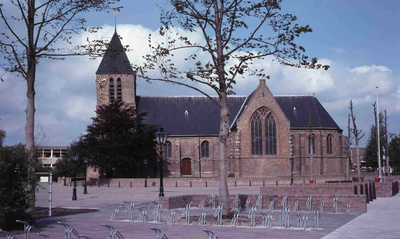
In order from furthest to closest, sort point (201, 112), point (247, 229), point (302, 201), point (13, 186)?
point (201, 112)
point (302, 201)
point (247, 229)
point (13, 186)

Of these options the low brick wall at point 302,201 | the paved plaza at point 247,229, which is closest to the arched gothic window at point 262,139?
the low brick wall at point 302,201

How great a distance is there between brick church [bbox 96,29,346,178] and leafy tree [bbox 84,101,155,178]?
513 centimetres

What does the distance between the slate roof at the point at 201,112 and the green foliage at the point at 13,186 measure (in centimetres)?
4952

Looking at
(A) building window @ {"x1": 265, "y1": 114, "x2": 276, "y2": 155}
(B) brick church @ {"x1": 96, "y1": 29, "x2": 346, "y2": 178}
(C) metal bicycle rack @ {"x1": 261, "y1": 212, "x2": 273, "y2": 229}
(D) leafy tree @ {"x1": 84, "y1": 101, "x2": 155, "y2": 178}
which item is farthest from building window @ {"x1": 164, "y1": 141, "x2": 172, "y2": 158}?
(C) metal bicycle rack @ {"x1": 261, "y1": 212, "x2": 273, "y2": 229}

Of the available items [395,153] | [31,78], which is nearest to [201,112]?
[395,153]

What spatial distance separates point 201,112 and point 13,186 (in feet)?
175

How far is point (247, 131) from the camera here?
5975cm

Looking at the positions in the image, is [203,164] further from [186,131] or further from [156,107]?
[156,107]

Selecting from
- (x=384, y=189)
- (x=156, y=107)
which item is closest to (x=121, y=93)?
(x=156, y=107)

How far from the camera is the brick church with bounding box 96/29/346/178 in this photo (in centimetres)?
5966

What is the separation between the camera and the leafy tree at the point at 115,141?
163 feet

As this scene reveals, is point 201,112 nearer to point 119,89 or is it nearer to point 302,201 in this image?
point 119,89

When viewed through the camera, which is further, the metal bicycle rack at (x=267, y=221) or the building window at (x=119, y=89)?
the building window at (x=119, y=89)

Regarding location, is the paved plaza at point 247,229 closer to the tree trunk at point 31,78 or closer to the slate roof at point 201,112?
the tree trunk at point 31,78
